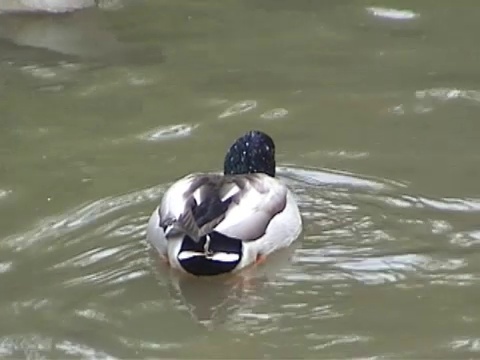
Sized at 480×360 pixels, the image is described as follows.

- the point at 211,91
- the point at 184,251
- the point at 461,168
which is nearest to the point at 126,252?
the point at 184,251

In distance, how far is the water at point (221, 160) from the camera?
260 inches

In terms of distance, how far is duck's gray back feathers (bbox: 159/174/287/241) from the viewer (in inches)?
278

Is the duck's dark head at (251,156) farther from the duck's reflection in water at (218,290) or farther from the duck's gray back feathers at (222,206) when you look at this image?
the duck's reflection in water at (218,290)

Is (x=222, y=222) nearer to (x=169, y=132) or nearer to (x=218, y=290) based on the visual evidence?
(x=218, y=290)

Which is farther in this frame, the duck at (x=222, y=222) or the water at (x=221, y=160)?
the duck at (x=222, y=222)

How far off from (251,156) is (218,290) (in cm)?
130

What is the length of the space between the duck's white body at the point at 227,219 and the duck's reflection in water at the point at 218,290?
0.08 meters

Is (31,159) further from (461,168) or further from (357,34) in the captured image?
(357,34)

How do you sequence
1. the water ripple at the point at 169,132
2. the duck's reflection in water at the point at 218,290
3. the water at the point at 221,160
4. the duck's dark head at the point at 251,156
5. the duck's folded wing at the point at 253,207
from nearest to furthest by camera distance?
1. the water at the point at 221,160
2. the duck's reflection in water at the point at 218,290
3. the duck's folded wing at the point at 253,207
4. the duck's dark head at the point at 251,156
5. the water ripple at the point at 169,132

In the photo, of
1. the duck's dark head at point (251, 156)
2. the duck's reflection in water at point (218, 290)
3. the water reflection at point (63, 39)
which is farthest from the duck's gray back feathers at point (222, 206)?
the water reflection at point (63, 39)

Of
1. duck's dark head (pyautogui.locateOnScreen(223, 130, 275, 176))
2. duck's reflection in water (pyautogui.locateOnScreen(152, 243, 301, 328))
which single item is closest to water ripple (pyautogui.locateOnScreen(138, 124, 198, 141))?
duck's dark head (pyautogui.locateOnScreen(223, 130, 275, 176))

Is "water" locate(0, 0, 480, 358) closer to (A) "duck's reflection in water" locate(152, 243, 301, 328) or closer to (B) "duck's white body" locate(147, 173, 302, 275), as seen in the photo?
(A) "duck's reflection in water" locate(152, 243, 301, 328)

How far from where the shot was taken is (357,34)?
1155cm

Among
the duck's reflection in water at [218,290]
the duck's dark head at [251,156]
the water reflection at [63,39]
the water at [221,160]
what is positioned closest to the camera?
the water at [221,160]
